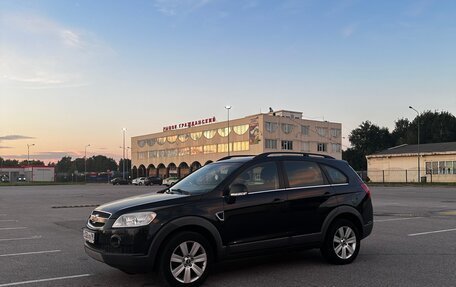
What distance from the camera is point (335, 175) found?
775cm

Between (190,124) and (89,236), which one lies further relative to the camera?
(190,124)

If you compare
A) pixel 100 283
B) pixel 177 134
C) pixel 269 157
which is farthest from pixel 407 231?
pixel 177 134

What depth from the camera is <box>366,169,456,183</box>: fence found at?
190 ft

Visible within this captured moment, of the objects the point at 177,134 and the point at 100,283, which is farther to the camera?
the point at 177,134

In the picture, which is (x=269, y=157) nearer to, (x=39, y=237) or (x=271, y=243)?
(x=271, y=243)

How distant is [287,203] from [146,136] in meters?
119

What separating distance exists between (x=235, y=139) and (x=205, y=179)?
282 ft

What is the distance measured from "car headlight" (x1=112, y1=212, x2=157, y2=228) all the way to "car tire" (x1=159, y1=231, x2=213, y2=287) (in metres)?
0.40

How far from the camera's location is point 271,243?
262 inches

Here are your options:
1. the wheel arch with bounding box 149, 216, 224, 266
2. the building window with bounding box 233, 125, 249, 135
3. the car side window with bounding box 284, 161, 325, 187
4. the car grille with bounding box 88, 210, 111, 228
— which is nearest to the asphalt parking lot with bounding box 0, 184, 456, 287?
the wheel arch with bounding box 149, 216, 224, 266

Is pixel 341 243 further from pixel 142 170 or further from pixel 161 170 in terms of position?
pixel 142 170

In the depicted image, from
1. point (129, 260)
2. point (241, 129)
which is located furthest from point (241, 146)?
point (129, 260)

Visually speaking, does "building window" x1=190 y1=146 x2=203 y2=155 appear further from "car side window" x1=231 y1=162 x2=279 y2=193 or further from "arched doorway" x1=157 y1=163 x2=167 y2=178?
"car side window" x1=231 y1=162 x2=279 y2=193

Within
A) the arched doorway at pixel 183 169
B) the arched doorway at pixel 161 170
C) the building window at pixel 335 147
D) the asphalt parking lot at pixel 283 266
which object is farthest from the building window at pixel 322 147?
the asphalt parking lot at pixel 283 266
